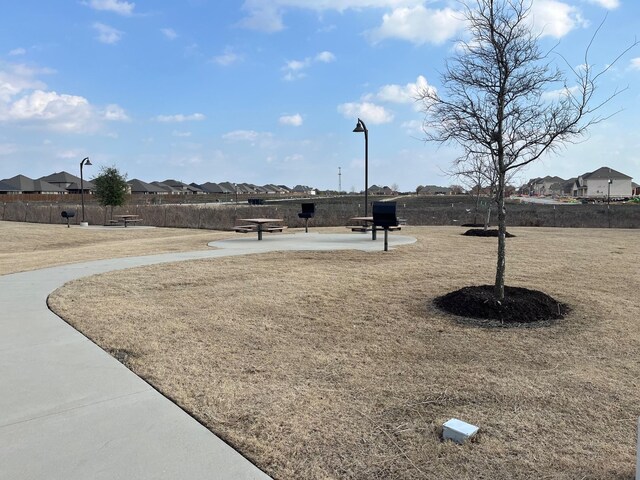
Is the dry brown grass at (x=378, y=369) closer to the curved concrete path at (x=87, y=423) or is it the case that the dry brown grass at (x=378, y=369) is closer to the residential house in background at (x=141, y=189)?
the curved concrete path at (x=87, y=423)

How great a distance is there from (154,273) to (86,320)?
343 centimetres

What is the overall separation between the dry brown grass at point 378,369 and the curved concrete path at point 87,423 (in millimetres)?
183

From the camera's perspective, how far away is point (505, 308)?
6004 millimetres

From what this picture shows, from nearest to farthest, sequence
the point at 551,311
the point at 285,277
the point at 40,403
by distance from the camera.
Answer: the point at 40,403 < the point at 551,311 < the point at 285,277

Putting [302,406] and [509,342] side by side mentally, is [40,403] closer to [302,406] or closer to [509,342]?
[302,406]

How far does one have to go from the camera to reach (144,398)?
3490mm

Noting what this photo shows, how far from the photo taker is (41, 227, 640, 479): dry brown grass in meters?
2.81

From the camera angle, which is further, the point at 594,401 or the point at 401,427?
the point at 594,401

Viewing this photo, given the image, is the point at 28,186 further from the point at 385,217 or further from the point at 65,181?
the point at 385,217

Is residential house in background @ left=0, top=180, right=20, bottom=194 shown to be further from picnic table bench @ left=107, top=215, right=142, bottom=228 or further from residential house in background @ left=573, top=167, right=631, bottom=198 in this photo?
residential house in background @ left=573, top=167, right=631, bottom=198

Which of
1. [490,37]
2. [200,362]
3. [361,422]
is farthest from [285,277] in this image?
[361,422]

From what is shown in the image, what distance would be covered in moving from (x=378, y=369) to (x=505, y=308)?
255 centimetres

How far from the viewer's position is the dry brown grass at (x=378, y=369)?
2.81m

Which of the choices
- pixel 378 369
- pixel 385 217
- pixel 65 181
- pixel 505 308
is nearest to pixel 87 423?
pixel 378 369
